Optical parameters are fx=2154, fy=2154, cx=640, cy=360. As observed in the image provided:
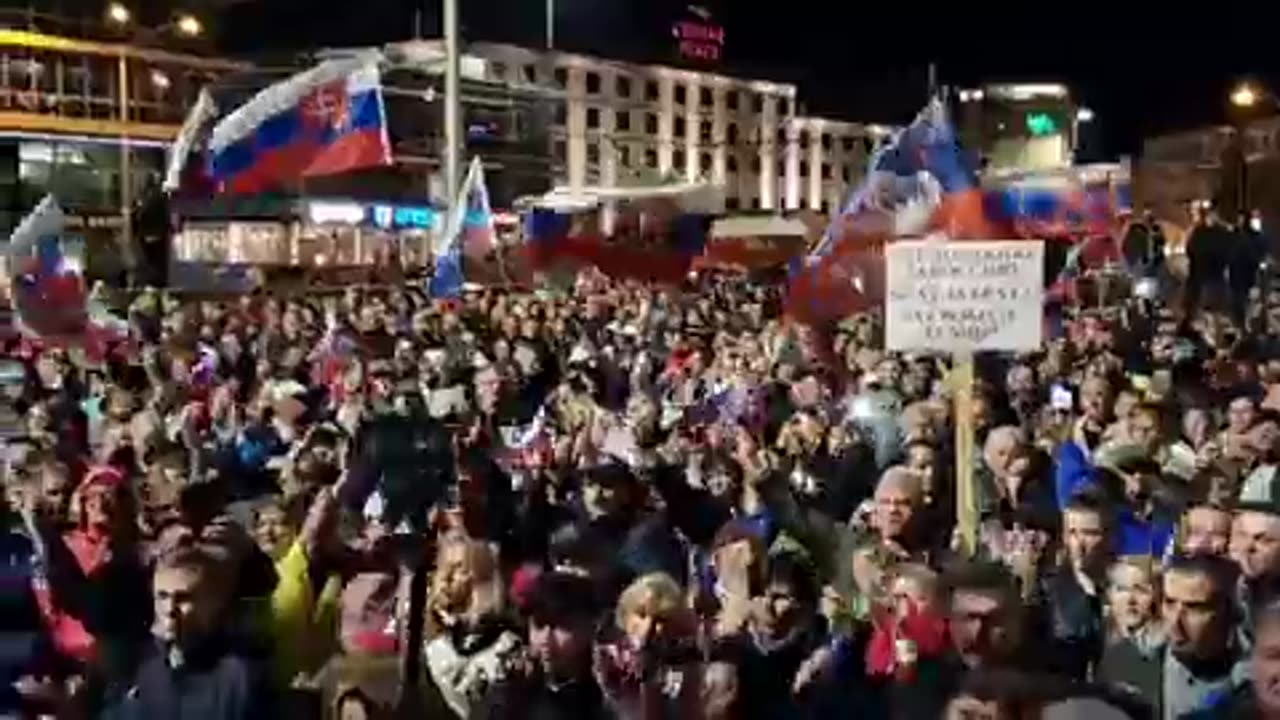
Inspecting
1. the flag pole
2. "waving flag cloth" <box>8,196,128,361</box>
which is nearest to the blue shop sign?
the flag pole

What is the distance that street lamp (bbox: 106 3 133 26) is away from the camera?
6738cm

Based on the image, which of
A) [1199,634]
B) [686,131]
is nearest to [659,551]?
[1199,634]

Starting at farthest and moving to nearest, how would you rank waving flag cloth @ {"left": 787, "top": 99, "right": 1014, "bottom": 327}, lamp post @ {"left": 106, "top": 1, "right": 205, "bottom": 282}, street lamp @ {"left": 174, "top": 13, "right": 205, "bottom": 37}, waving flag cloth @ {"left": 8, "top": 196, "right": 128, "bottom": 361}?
1. street lamp @ {"left": 174, "top": 13, "right": 205, "bottom": 37}
2. lamp post @ {"left": 106, "top": 1, "right": 205, "bottom": 282}
3. waving flag cloth @ {"left": 8, "top": 196, "right": 128, "bottom": 361}
4. waving flag cloth @ {"left": 787, "top": 99, "right": 1014, "bottom": 327}

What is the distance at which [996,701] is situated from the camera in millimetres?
4230

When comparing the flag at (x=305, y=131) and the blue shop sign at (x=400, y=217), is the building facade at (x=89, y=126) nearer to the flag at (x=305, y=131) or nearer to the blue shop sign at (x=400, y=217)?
the blue shop sign at (x=400, y=217)

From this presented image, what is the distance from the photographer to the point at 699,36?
121 meters

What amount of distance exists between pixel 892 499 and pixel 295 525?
1930 mm

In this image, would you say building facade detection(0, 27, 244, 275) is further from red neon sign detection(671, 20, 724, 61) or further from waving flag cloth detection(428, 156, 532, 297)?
red neon sign detection(671, 20, 724, 61)

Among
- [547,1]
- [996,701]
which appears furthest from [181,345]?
[547,1]

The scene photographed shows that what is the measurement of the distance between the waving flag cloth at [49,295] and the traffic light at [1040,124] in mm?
89782

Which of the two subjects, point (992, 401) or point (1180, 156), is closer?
point (992, 401)

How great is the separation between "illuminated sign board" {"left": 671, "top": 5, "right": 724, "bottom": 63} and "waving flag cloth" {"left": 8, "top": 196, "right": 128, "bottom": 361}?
345 feet

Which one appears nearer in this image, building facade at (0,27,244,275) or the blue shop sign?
building facade at (0,27,244,275)

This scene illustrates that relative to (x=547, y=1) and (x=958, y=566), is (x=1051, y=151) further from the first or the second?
(x=958, y=566)
